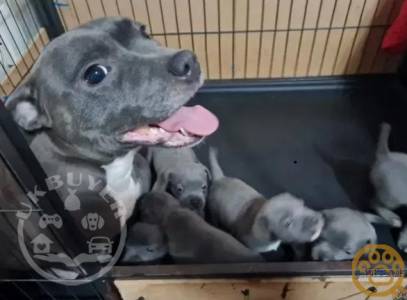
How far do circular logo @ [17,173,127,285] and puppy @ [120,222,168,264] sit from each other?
0.03 meters

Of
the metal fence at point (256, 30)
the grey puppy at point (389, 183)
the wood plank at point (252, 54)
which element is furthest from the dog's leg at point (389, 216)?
the wood plank at point (252, 54)

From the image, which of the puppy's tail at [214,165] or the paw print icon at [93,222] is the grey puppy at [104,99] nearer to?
the paw print icon at [93,222]

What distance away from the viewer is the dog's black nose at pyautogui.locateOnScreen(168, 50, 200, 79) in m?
0.93

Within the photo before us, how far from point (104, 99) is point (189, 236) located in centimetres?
53

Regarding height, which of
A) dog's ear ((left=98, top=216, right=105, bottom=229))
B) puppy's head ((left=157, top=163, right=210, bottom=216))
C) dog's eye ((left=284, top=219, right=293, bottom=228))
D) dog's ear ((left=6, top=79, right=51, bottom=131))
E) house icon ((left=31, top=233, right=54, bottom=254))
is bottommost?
puppy's head ((left=157, top=163, right=210, bottom=216))

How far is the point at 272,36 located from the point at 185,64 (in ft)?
3.84

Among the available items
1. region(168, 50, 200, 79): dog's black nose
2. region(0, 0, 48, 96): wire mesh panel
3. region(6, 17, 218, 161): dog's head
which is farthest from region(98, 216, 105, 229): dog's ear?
region(0, 0, 48, 96): wire mesh panel

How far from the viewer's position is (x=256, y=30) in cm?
195

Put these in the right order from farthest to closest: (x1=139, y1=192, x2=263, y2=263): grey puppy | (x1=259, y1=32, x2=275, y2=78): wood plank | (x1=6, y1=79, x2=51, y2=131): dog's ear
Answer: (x1=259, y1=32, x2=275, y2=78): wood plank
(x1=139, y1=192, x2=263, y2=263): grey puppy
(x1=6, y1=79, x2=51, y2=131): dog's ear

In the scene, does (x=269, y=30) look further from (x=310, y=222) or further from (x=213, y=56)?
(x=310, y=222)

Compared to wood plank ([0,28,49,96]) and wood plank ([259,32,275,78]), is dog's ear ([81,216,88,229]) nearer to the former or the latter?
wood plank ([0,28,49,96])

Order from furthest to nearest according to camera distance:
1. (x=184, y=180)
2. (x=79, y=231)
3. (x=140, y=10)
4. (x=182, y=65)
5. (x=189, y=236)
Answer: (x=140, y=10) → (x=184, y=180) → (x=189, y=236) → (x=79, y=231) → (x=182, y=65)

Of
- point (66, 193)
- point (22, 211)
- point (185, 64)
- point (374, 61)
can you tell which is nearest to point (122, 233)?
point (66, 193)

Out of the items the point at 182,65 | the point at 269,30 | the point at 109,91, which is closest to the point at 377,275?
the point at 182,65
